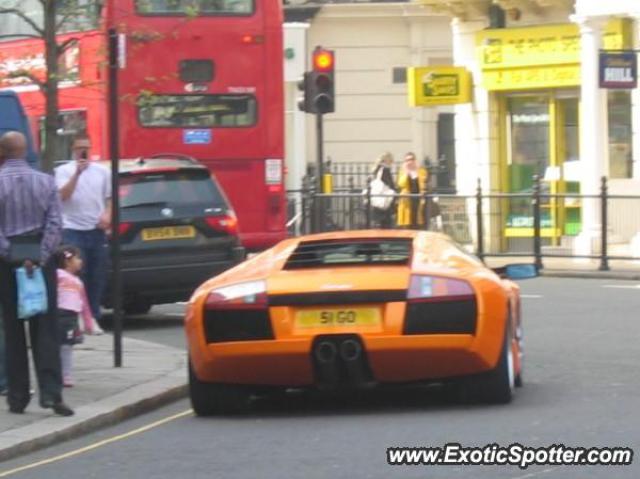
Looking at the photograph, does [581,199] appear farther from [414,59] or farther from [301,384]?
[301,384]

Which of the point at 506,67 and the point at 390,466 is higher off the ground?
the point at 506,67

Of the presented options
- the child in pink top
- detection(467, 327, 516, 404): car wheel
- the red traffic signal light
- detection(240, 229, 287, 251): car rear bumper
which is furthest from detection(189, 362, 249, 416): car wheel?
detection(240, 229, 287, 251): car rear bumper

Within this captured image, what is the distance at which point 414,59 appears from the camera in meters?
42.1

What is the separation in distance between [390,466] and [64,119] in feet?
50.9

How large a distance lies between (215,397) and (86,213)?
5.64m

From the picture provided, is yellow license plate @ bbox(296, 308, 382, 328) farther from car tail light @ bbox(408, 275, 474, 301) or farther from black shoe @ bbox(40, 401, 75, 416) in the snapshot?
black shoe @ bbox(40, 401, 75, 416)

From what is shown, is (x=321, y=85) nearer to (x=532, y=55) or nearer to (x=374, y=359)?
(x=532, y=55)

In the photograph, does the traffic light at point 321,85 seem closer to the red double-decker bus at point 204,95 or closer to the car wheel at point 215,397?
the red double-decker bus at point 204,95

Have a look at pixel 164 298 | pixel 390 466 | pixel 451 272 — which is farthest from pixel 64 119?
pixel 390 466

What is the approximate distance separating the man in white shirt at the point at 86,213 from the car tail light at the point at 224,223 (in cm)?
170

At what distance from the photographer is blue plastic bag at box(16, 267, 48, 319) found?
1062 centimetres

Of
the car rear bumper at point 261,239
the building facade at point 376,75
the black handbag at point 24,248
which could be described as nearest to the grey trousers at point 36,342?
the black handbag at point 24,248

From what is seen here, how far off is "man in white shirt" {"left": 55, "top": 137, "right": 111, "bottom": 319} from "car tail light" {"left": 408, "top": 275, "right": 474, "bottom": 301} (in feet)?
21.0

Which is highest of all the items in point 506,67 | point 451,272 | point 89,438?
point 506,67
